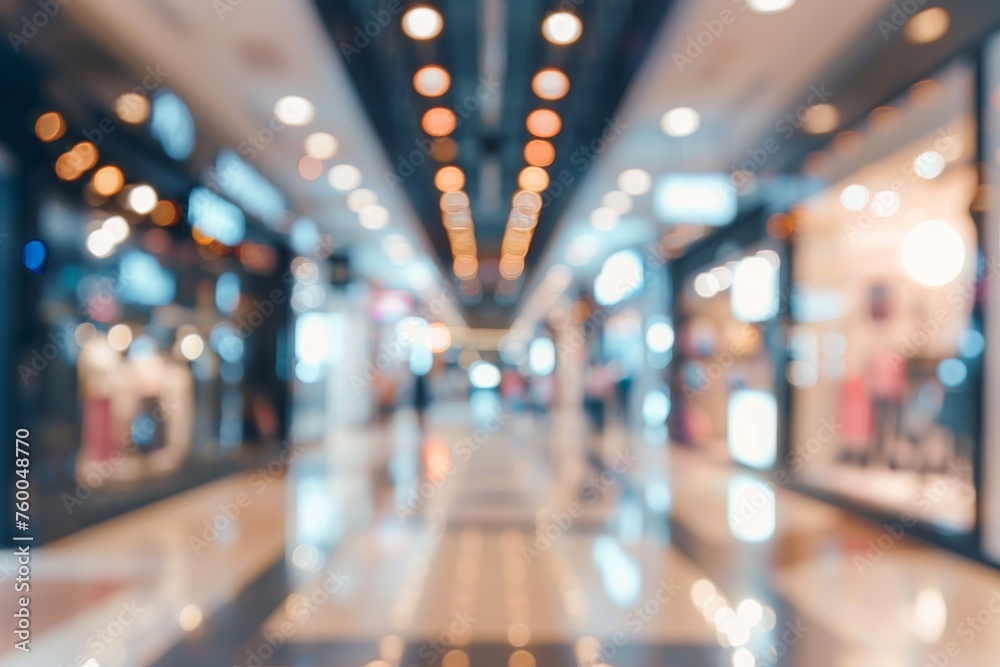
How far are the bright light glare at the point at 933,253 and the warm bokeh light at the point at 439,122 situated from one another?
14.0ft

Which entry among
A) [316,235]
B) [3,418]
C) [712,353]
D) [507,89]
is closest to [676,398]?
[712,353]

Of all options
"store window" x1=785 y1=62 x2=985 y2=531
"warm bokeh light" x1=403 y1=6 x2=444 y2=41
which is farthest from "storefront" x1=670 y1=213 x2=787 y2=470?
"warm bokeh light" x1=403 y1=6 x2=444 y2=41

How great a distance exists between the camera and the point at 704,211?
35.3ft

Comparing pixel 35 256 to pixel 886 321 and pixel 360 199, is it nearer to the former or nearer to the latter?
pixel 360 199

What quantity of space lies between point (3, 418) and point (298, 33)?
3.01m

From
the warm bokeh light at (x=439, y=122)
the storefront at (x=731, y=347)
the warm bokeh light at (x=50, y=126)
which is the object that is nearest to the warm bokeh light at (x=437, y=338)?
the storefront at (x=731, y=347)

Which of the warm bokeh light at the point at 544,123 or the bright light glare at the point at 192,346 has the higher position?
the warm bokeh light at the point at 544,123

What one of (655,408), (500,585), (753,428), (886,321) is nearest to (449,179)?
(753,428)

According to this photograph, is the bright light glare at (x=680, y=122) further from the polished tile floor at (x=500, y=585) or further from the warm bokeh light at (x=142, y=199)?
the warm bokeh light at (x=142, y=199)

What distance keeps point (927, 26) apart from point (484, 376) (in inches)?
1004

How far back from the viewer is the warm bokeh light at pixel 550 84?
21.6 ft

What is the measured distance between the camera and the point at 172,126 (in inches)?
269

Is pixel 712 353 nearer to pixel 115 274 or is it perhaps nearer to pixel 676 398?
pixel 676 398

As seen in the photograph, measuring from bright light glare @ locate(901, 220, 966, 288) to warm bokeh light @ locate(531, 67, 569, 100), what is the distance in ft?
10.9
